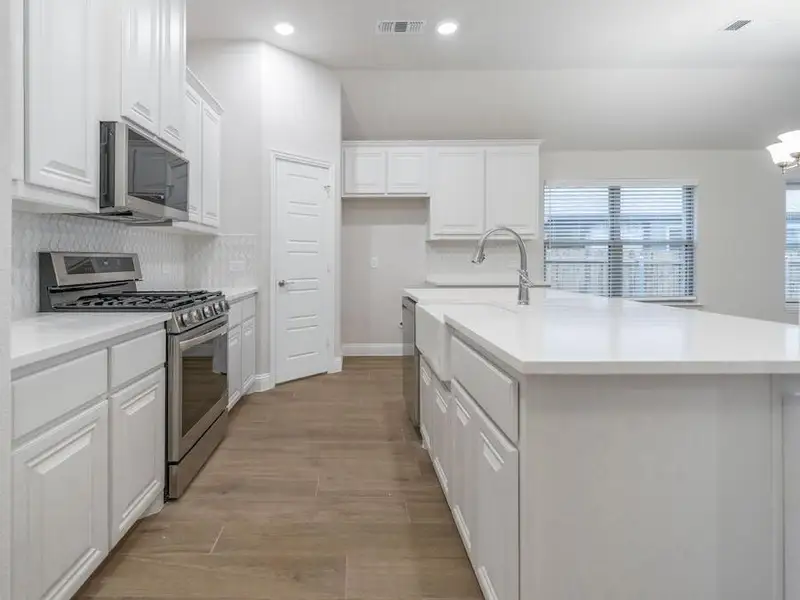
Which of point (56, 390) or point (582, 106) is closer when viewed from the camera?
point (56, 390)

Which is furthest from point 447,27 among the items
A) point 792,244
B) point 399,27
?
point 792,244

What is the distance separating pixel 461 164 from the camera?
20.2 ft

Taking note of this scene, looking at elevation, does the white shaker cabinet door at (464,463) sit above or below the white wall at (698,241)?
below

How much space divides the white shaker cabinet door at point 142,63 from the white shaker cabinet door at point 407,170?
359 centimetres

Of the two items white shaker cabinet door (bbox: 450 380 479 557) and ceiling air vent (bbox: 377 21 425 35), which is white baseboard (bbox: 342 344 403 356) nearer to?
ceiling air vent (bbox: 377 21 425 35)

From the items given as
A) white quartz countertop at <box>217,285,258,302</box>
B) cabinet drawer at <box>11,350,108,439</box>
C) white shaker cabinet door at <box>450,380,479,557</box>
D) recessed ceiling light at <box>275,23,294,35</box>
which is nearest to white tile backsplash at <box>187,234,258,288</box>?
white quartz countertop at <box>217,285,258,302</box>

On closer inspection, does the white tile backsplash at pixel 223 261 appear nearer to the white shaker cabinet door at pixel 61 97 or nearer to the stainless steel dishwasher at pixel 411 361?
the stainless steel dishwasher at pixel 411 361

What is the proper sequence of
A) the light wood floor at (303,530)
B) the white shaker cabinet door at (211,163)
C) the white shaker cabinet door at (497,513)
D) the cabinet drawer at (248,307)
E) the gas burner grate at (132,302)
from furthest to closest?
the cabinet drawer at (248,307) < the white shaker cabinet door at (211,163) < the gas burner grate at (132,302) < the light wood floor at (303,530) < the white shaker cabinet door at (497,513)

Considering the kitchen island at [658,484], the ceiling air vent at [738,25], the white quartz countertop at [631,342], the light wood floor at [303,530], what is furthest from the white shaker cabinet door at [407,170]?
the kitchen island at [658,484]

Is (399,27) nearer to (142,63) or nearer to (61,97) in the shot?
(142,63)

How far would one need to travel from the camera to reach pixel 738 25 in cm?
445

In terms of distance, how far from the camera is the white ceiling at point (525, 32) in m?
4.11

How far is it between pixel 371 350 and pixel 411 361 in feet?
10.7

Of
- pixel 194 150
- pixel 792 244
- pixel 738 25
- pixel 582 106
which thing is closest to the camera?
pixel 194 150
